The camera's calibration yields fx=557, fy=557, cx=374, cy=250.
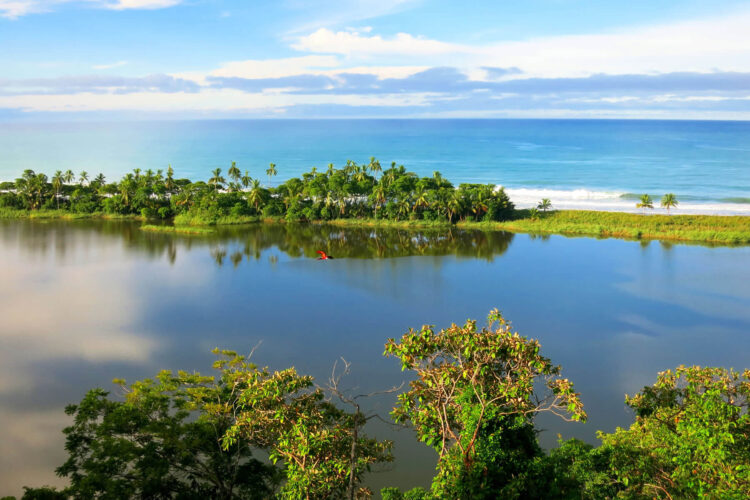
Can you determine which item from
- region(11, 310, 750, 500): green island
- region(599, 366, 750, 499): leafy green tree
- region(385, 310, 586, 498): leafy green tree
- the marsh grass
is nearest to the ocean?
the marsh grass

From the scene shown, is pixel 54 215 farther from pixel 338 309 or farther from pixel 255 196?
pixel 338 309

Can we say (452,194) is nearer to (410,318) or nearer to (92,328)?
(410,318)

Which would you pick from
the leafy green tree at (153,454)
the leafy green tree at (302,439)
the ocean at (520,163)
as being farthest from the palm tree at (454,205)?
the leafy green tree at (302,439)

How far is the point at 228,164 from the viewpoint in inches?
4082

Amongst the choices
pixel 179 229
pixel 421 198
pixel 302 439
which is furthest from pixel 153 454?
pixel 421 198

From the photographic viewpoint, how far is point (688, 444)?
29.4 ft

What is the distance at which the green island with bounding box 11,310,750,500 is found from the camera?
9359 mm

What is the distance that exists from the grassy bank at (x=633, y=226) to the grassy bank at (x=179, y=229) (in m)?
22.3

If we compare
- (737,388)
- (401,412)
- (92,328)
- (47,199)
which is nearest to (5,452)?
(92,328)

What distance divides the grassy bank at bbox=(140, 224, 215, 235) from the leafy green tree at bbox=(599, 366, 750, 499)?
4078cm

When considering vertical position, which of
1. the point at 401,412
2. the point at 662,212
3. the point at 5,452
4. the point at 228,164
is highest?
the point at 228,164

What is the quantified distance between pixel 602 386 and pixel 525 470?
9.94 m

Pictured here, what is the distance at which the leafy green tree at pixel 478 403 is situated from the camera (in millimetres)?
9820

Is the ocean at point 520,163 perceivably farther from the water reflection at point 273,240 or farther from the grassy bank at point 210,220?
the grassy bank at point 210,220
